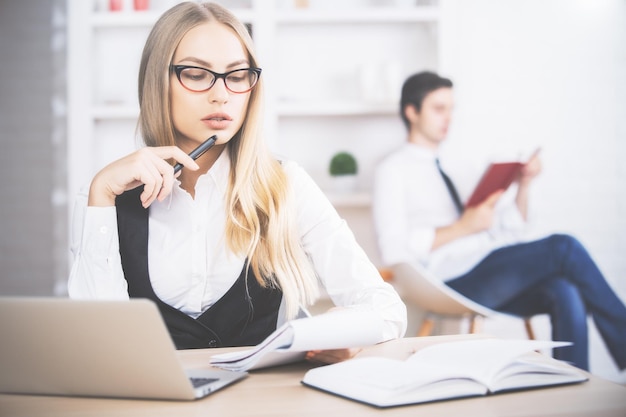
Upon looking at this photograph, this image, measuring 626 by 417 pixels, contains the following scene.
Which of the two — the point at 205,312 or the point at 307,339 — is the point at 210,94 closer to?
the point at 205,312

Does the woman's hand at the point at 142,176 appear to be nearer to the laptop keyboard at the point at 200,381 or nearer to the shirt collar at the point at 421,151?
the laptop keyboard at the point at 200,381

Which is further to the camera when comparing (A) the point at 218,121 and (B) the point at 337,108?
(B) the point at 337,108

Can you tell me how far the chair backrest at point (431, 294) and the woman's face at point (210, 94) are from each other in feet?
5.03

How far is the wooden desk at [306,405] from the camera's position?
72 centimetres

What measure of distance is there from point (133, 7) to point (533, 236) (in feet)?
7.93

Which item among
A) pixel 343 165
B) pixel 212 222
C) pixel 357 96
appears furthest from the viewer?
pixel 357 96

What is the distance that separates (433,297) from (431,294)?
0.02m

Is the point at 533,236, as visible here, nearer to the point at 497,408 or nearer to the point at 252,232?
the point at 252,232

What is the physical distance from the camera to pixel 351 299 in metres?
1.36

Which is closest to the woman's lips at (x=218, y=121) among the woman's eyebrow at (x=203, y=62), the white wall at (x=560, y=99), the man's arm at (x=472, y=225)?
the woman's eyebrow at (x=203, y=62)

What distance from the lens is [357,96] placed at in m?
3.57

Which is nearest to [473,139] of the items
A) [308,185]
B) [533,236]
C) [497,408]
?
[533,236]

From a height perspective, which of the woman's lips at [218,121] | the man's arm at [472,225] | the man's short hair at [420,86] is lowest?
the man's arm at [472,225]

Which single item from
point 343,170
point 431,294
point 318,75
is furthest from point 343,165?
point 431,294
